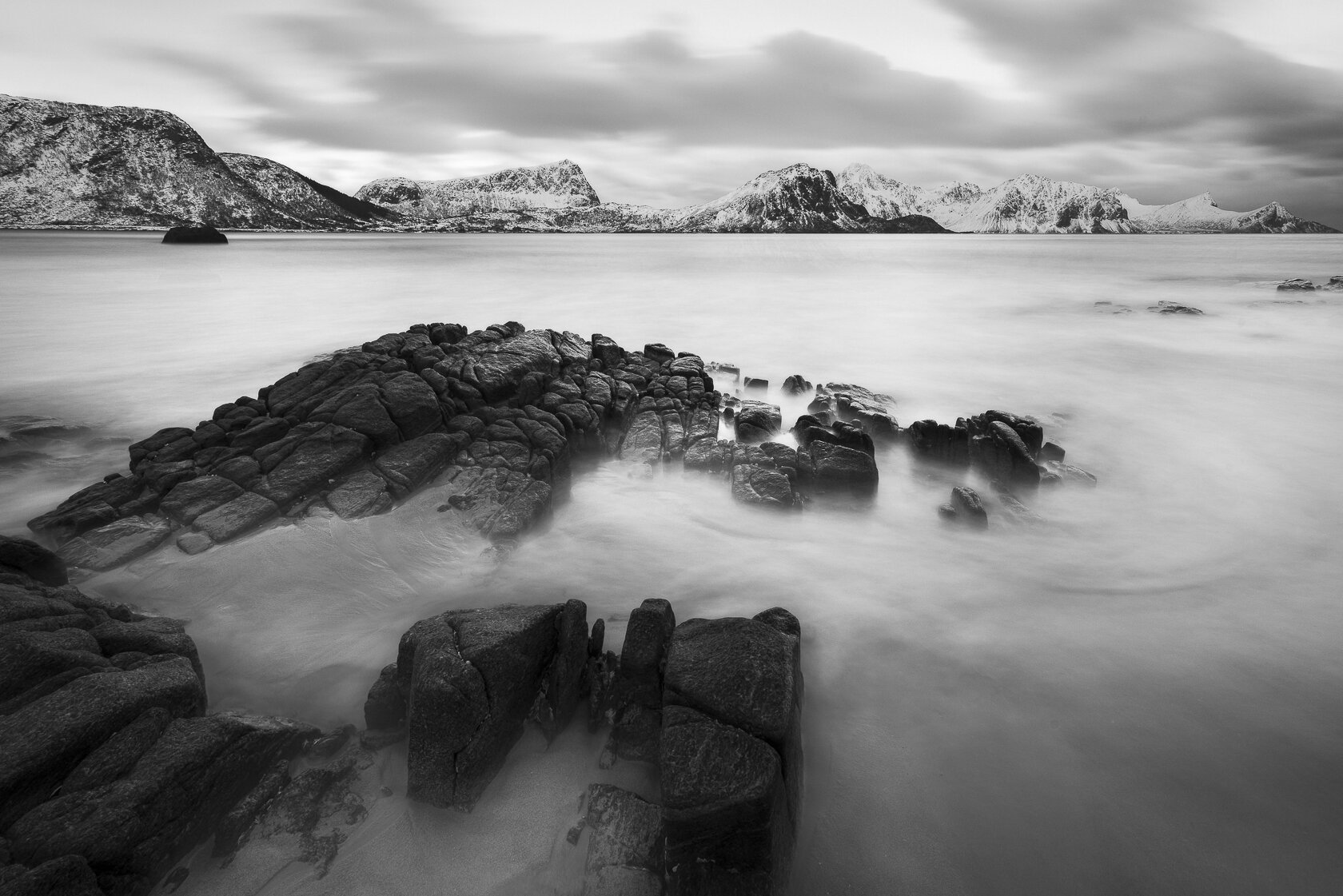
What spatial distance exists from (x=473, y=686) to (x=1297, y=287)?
42.1m

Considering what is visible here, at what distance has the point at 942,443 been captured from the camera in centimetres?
916

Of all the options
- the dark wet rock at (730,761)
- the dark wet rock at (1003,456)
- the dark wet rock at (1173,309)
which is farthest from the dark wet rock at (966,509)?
the dark wet rock at (1173,309)

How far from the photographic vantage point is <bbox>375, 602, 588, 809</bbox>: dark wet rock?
3.76 meters

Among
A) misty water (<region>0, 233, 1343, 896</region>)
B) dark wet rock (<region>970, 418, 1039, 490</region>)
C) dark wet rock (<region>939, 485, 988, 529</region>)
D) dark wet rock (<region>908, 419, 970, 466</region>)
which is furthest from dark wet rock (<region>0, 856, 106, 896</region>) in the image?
dark wet rock (<region>908, 419, 970, 466</region>)

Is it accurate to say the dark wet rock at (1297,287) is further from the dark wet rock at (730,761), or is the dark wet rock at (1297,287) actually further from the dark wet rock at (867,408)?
the dark wet rock at (730,761)

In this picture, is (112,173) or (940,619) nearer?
(940,619)

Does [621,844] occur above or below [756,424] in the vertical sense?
below

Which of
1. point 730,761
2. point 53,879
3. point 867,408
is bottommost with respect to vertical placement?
point 53,879

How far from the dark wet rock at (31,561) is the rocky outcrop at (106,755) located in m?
1.34

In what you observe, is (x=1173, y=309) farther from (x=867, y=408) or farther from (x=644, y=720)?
(x=644, y=720)

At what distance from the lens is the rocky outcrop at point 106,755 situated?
3.02m

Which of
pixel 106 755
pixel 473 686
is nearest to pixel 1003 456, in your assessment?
pixel 473 686

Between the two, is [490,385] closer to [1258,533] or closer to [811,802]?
[811,802]

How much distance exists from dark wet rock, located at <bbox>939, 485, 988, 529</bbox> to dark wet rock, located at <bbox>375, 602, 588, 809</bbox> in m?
5.11
